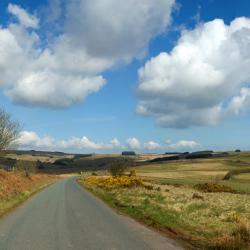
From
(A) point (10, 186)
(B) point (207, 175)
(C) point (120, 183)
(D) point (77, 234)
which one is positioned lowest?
(B) point (207, 175)

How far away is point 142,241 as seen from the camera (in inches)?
610

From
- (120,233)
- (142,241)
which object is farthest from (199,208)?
(142,241)

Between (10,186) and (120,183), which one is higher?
(10,186)

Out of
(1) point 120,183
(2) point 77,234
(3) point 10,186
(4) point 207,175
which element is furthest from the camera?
(4) point 207,175

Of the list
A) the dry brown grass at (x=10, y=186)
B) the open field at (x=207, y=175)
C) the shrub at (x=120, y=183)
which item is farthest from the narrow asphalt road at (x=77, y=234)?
the open field at (x=207, y=175)

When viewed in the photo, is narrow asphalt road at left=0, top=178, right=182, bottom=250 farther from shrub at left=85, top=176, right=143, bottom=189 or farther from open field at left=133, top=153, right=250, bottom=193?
open field at left=133, top=153, right=250, bottom=193

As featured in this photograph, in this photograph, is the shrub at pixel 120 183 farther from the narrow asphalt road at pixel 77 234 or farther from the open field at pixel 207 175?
the narrow asphalt road at pixel 77 234

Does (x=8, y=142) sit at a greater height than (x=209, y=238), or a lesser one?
greater

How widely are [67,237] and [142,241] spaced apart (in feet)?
8.83

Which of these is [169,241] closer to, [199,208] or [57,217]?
[57,217]

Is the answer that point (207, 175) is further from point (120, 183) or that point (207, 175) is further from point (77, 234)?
point (77, 234)

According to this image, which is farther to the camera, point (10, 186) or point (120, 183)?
point (120, 183)

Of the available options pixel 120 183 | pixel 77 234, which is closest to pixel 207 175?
pixel 120 183

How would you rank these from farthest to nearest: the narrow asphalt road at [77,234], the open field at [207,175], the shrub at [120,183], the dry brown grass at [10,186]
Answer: the open field at [207,175]
the shrub at [120,183]
the dry brown grass at [10,186]
the narrow asphalt road at [77,234]
